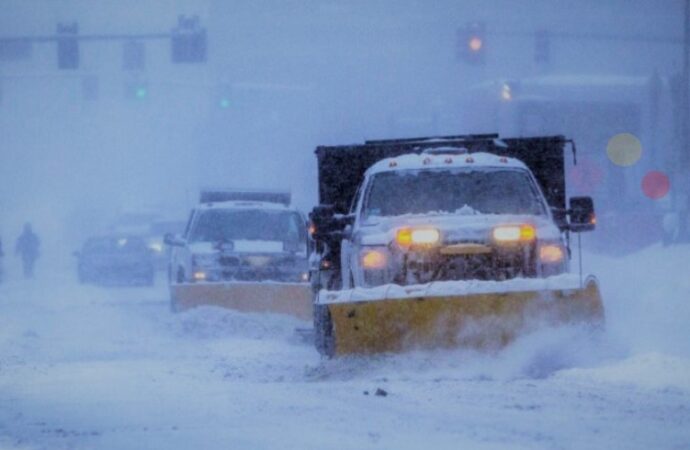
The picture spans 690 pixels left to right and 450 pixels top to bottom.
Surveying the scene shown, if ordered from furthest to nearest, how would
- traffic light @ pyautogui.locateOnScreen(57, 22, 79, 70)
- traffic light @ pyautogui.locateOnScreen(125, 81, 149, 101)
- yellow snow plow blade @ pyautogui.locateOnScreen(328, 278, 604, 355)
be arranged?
traffic light @ pyautogui.locateOnScreen(125, 81, 149, 101) < traffic light @ pyautogui.locateOnScreen(57, 22, 79, 70) < yellow snow plow blade @ pyautogui.locateOnScreen(328, 278, 604, 355)

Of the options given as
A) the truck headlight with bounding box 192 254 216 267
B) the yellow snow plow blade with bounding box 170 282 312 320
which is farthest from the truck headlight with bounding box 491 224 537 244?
the truck headlight with bounding box 192 254 216 267

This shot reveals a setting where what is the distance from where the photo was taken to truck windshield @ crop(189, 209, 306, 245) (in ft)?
56.4

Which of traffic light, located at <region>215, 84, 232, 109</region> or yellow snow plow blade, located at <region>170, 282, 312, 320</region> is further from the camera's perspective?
traffic light, located at <region>215, 84, 232, 109</region>

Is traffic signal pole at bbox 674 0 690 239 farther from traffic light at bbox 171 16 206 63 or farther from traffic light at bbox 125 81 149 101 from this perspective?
traffic light at bbox 125 81 149 101

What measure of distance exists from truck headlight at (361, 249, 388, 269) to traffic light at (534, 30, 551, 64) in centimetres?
1899

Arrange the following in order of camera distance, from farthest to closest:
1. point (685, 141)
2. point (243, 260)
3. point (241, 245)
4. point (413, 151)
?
point (685, 141) < point (241, 245) < point (243, 260) < point (413, 151)

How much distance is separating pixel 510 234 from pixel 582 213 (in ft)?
3.61

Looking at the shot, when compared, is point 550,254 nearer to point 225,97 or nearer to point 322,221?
point 322,221

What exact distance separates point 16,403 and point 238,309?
735 cm

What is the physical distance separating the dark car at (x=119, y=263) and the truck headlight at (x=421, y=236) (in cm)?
1963

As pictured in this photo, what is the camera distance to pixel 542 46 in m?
28.3

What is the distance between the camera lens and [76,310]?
19.9m

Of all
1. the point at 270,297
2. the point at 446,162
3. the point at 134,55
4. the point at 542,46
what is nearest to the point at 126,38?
the point at 134,55

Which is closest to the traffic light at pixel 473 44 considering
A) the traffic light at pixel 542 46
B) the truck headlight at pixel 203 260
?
the traffic light at pixel 542 46
